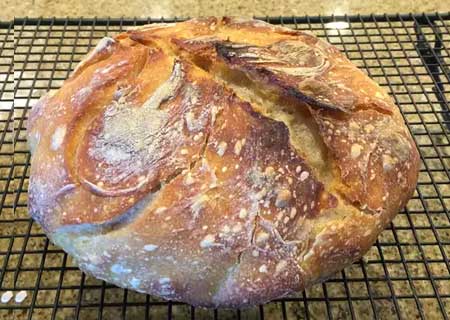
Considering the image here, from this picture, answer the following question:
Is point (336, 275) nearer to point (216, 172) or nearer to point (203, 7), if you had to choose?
point (216, 172)

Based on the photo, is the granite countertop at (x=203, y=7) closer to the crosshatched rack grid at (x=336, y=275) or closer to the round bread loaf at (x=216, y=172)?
the crosshatched rack grid at (x=336, y=275)

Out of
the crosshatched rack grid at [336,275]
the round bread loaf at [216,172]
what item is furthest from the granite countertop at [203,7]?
the round bread loaf at [216,172]

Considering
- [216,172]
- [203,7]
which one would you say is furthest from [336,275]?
[203,7]

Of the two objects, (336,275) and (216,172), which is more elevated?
(216,172)

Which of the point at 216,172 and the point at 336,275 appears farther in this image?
the point at 336,275

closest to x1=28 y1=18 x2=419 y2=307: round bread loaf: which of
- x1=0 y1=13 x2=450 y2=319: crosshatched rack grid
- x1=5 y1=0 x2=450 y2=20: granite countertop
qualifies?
x1=0 y1=13 x2=450 y2=319: crosshatched rack grid

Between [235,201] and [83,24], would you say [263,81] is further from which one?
[83,24]

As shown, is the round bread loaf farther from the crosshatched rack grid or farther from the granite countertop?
the granite countertop
